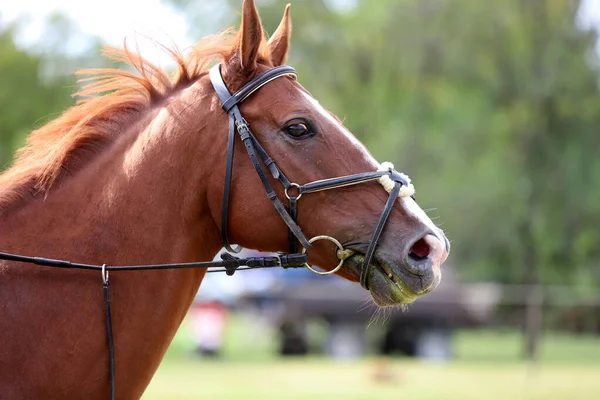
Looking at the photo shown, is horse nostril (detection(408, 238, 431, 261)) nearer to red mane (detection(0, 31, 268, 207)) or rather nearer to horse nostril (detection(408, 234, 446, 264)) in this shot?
horse nostril (detection(408, 234, 446, 264))

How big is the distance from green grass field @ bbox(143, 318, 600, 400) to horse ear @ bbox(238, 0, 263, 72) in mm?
10757

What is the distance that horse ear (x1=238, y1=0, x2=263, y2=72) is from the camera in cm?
356

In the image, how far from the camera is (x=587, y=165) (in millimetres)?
27812

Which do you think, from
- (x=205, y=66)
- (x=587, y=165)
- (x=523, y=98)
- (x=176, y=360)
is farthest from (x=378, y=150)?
(x=205, y=66)

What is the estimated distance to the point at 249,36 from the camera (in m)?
3.63

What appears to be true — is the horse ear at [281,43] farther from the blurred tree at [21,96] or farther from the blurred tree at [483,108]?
the blurred tree at [21,96]

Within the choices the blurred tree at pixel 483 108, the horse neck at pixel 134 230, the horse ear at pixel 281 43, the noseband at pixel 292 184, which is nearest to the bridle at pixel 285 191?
the noseband at pixel 292 184

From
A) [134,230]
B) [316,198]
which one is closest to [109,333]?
[134,230]

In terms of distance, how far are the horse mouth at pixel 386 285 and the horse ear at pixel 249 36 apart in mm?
1074

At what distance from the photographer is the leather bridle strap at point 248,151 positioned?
352 cm

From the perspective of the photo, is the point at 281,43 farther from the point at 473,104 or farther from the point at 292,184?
the point at 473,104

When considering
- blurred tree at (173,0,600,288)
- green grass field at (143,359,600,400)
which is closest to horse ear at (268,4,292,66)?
green grass field at (143,359,600,400)

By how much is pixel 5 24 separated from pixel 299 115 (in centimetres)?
3055

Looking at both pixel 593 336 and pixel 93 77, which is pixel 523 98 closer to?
pixel 593 336
